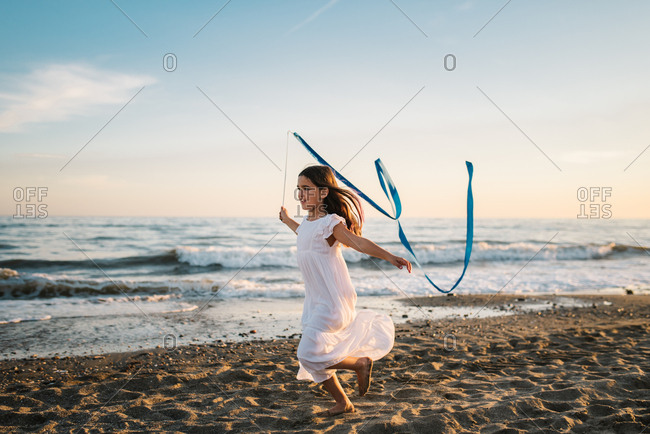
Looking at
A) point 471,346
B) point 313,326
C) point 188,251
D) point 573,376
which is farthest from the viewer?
point 188,251

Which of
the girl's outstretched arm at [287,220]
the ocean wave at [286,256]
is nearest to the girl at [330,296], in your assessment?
the girl's outstretched arm at [287,220]

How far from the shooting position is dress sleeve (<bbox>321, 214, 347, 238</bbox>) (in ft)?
11.0

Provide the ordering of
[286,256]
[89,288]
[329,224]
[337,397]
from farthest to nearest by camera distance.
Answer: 1. [286,256]
2. [89,288]
3. [337,397]
4. [329,224]

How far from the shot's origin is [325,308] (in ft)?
11.2

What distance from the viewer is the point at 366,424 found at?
10.4ft

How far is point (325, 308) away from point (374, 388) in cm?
112

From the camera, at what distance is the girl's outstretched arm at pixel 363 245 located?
3.07 metres

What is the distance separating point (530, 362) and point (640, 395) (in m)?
1.19

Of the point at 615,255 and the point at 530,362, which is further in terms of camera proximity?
the point at 615,255

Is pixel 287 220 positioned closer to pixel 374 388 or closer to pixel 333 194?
pixel 333 194

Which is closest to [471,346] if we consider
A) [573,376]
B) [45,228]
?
[573,376]

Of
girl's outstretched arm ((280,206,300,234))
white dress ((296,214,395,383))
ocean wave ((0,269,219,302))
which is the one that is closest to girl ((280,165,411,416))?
white dress ((296,214,395,383))

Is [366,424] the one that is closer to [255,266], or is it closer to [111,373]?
[111,373]

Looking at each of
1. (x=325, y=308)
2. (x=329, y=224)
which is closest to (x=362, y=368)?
(x=325, y=308)
